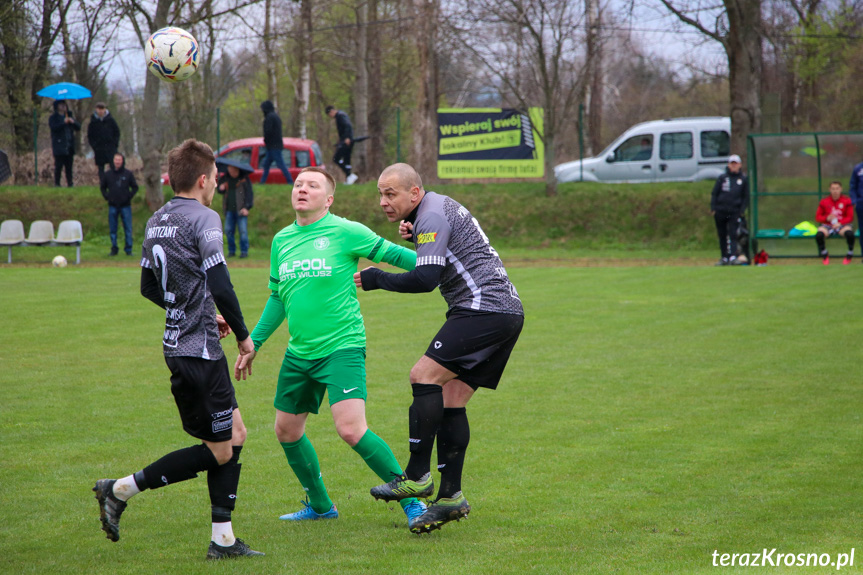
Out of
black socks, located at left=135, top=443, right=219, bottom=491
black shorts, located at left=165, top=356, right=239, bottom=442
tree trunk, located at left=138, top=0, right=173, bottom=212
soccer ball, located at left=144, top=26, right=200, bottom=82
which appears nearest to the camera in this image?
black shorts, located at left=165, top=356, right=239, bottom=442

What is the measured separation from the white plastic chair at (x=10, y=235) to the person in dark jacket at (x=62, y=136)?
3.79 metres

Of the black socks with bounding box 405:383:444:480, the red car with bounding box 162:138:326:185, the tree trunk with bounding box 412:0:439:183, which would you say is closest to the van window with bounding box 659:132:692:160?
the tree trunk with bounding box 412:0:439:183

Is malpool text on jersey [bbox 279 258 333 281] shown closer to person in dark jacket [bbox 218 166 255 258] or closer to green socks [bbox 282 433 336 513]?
green socks [bbox 282 433 336 513]

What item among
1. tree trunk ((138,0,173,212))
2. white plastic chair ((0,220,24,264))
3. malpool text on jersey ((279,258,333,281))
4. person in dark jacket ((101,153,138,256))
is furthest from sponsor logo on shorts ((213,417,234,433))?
tree trunk ((138,0,173,212))

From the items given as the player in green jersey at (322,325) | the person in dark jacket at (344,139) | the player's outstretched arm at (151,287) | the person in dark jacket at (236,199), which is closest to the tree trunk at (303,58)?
the person in dark jacket at (344,139)

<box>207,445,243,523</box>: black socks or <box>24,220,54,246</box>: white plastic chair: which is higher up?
<box>24,220,54,246</box>: white plastic chair

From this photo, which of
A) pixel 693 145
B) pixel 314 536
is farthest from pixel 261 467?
pixel 693 145

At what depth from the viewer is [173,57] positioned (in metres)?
9.46

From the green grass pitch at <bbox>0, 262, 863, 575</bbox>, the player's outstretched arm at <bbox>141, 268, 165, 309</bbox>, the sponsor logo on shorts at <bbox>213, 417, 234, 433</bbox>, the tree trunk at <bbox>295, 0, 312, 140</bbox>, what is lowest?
the green grass pitch at <bbox>0, 262, 863, 575</bbox>

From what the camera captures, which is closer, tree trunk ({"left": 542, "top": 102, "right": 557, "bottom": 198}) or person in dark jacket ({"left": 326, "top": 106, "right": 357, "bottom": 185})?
person in dark jacket ({"left": 326, "top": 106, "right": 357, "bottom": 185})

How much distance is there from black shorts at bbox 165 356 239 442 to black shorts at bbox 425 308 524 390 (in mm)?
1072

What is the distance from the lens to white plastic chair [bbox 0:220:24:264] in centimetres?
2035

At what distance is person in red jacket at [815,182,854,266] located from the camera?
1933 centimetres

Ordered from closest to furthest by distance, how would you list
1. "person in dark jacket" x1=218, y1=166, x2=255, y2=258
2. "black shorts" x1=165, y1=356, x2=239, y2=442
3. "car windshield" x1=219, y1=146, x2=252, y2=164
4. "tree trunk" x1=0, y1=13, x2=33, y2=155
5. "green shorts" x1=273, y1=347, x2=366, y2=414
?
"black shorts" x1=165, y1=356, x2=239, y2=442 → "green shorts" x1=273, y1=347, x2=366, y2=414 → "person in dark jacket" x1=218, y1=166, x2=255, y2=258 → "car windshield" x1=219, y1=146, x2=252, y2=164 → "tree trunk" x1=0, y1=13, x2=33, y2=155
